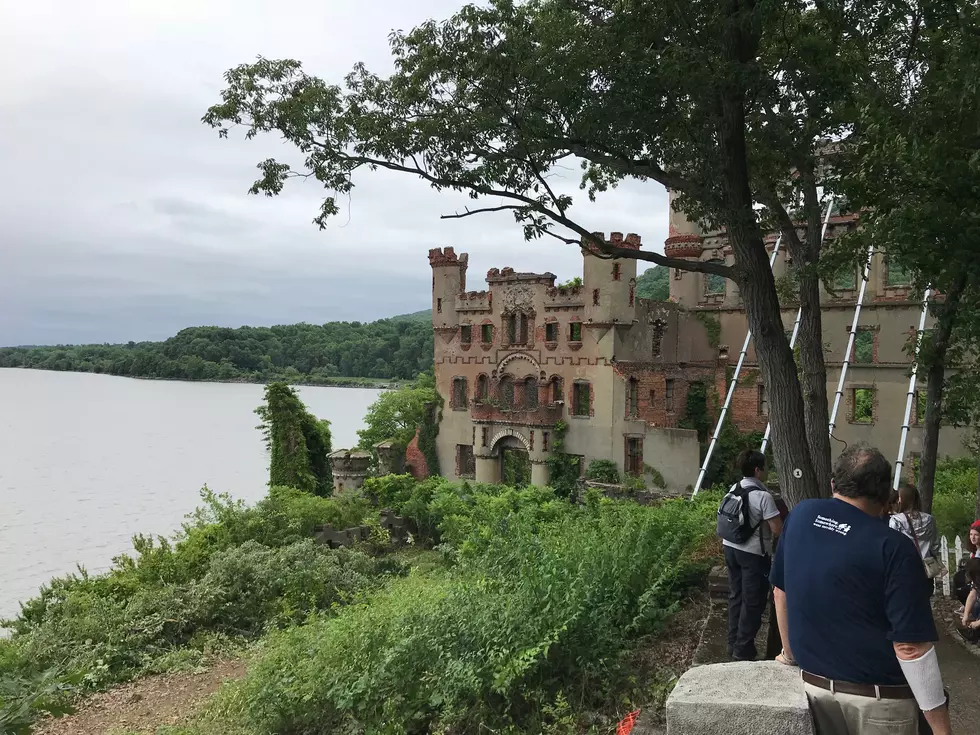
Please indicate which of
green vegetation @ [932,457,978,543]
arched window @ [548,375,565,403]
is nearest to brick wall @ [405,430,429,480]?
arched window @ [548,375,565,403]

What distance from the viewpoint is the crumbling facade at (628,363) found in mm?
28000

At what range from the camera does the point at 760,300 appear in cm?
938

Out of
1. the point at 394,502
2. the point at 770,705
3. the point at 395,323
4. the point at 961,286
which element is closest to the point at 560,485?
the point at 394,502

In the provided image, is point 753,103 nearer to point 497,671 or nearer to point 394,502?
point 497,671

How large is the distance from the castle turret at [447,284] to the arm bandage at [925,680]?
32.1 meters

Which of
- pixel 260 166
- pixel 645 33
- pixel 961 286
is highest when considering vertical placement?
pixel 645 33

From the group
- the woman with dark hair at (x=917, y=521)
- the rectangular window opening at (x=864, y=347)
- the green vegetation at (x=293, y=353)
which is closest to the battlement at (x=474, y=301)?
the rectangular window opening at (x=864, y=347)

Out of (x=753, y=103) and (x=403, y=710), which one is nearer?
(x=403, y=710)

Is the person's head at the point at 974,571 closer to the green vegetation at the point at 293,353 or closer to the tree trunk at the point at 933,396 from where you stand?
the tree trunk at the point at 933,396

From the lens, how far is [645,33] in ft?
33.3

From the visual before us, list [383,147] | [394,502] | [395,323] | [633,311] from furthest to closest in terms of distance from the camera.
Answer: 1. [395,323]
2. [633,311]
3. [394,502]
4. [383,147]

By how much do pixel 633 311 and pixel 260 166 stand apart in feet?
71.1

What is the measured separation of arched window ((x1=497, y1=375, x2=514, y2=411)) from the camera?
1318 inches

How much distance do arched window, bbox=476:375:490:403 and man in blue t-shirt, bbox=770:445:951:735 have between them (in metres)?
30.3
